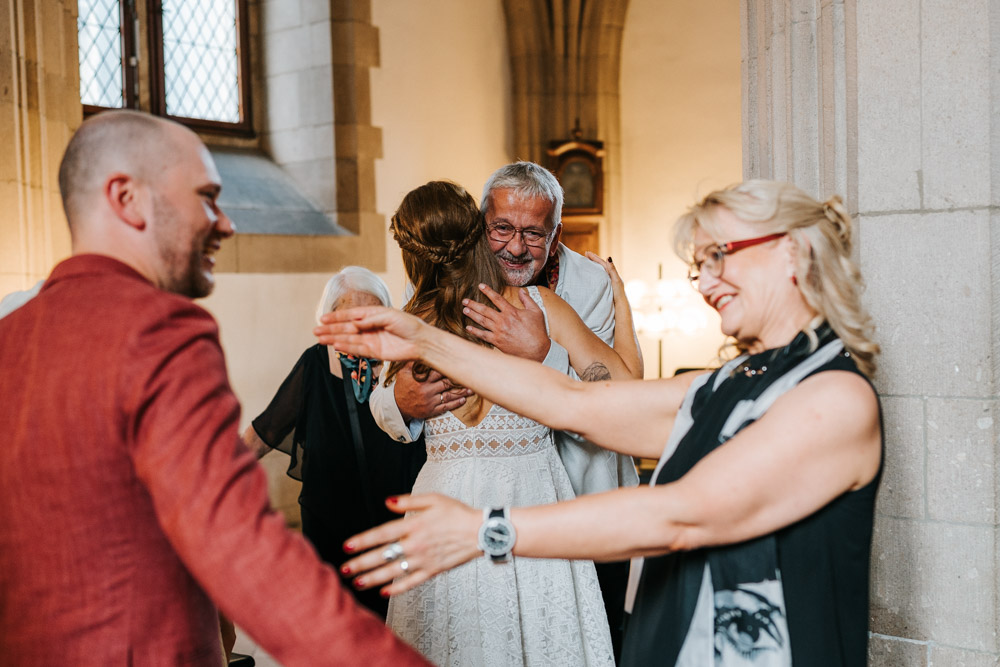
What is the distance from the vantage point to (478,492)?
2344 millimetres

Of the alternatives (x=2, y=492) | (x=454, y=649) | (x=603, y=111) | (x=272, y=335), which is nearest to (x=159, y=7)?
(x=272, y=335)

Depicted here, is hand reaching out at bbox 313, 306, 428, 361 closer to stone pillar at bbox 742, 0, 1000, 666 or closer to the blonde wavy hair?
the blonde wavy hair

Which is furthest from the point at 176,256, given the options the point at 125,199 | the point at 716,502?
the point at 716,502

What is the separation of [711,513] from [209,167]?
86 cm

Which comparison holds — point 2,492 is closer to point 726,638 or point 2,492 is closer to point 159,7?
point 726,638

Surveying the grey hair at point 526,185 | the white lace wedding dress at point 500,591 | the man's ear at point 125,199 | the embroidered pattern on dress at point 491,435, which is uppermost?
the grey hair at point 526,185

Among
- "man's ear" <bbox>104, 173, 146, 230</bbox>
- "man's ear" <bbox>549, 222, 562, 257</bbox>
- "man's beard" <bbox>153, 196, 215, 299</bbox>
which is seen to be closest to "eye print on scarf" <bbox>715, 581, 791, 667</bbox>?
"man's beard" <bbox>153, 196, 215, 299</bbox>

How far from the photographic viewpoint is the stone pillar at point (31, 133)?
3807 millimetres

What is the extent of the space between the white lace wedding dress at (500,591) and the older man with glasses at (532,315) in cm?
11

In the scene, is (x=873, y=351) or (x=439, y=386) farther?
(x=439, y=386)

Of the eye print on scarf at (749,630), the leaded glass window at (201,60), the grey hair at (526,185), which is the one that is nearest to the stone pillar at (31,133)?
the leaded glass window at (201,60)

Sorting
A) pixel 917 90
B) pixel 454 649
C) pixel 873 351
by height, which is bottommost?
pixel 454 649

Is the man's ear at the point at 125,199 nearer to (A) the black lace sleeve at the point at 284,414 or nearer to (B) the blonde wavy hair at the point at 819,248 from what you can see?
(B) the blonde wavy hair at the point at 819,248

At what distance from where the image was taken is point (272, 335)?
19.0ft
